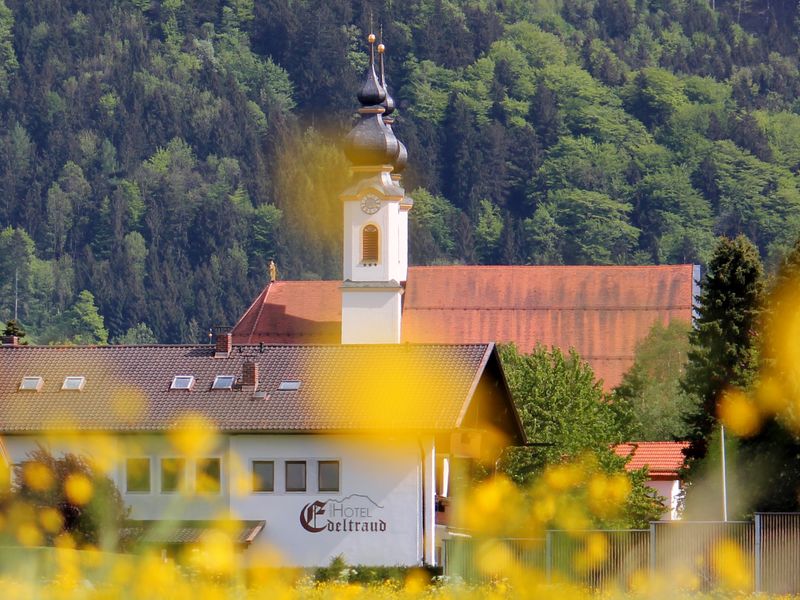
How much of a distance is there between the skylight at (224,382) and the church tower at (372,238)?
33.3m

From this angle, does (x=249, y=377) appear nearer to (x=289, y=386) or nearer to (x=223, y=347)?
(x=289, y=386)

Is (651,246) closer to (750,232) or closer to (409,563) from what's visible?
(750,232)

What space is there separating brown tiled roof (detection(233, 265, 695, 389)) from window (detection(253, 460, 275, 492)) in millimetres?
43499

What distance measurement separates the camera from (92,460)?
1600cm

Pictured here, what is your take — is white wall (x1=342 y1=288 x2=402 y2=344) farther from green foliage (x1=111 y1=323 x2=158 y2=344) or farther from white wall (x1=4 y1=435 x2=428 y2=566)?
green foliage (x1=111 y1=323 x2=158 y2=344)

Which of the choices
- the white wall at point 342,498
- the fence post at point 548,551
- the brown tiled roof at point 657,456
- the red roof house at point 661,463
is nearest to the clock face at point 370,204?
the brown tiled roof at point 657,456

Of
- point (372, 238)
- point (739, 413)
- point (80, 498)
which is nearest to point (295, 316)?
point (372, 238)

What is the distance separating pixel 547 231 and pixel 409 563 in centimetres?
15560

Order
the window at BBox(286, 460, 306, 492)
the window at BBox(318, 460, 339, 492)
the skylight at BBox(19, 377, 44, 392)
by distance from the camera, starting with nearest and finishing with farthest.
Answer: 1. the window at BBox(318, 460, 339, 492)
2. the window at BBox(286, 460, 306, 492)
3. the skylight at BBox(19, 377, 44, 392)

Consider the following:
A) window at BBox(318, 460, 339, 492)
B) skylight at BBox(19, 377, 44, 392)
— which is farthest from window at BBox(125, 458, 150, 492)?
skylight at BBox(19, 377, 44, 392)

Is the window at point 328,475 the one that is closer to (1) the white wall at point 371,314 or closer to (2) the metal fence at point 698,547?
(2) the metal fence at point 698,547

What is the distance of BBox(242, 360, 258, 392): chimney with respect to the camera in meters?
45.1

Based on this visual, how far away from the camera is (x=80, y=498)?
486 inches

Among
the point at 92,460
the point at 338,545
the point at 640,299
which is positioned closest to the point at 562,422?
the point at 338,545
